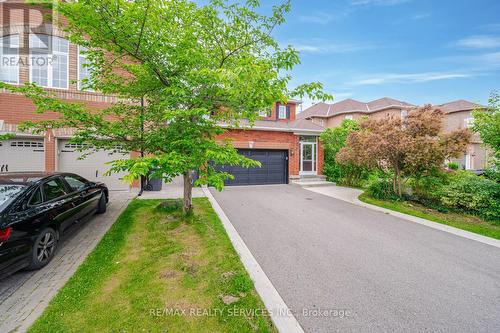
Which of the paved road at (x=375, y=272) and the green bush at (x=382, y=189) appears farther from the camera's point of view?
the green bush at (x=382, y=189)

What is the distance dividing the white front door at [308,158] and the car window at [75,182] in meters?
12.4

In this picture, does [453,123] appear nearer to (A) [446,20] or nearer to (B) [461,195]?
(A) [446,20]

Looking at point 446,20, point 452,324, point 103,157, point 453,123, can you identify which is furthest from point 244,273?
point 453,123

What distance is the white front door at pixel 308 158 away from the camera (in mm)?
14750

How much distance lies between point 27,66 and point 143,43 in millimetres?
9159

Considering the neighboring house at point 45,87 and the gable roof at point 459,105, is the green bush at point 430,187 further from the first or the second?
the gable roof at point 459,105

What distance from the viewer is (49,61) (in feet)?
29.8

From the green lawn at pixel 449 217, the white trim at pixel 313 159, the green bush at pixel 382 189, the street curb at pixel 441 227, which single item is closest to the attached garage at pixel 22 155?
the white trim at pixel 313 159

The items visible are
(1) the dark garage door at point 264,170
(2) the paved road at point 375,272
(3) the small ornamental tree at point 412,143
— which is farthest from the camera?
(1) the dark garage door at point 264,170

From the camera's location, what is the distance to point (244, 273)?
3434mm

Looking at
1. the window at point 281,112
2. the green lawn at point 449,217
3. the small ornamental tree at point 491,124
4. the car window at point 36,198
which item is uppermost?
the window at point 281,112

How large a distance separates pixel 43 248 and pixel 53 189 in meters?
1.37

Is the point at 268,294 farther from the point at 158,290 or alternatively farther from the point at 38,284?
the point at 38,284

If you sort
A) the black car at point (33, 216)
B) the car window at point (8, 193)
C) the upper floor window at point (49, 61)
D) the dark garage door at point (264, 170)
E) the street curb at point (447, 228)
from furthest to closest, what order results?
1. the dark garage door at point (264, 170)
2. the upper floor window at point (49, 61)
3. the street curb at point (447, 228)
4. the car window at point (8, 193)
5. the black car at point (33, 216)
